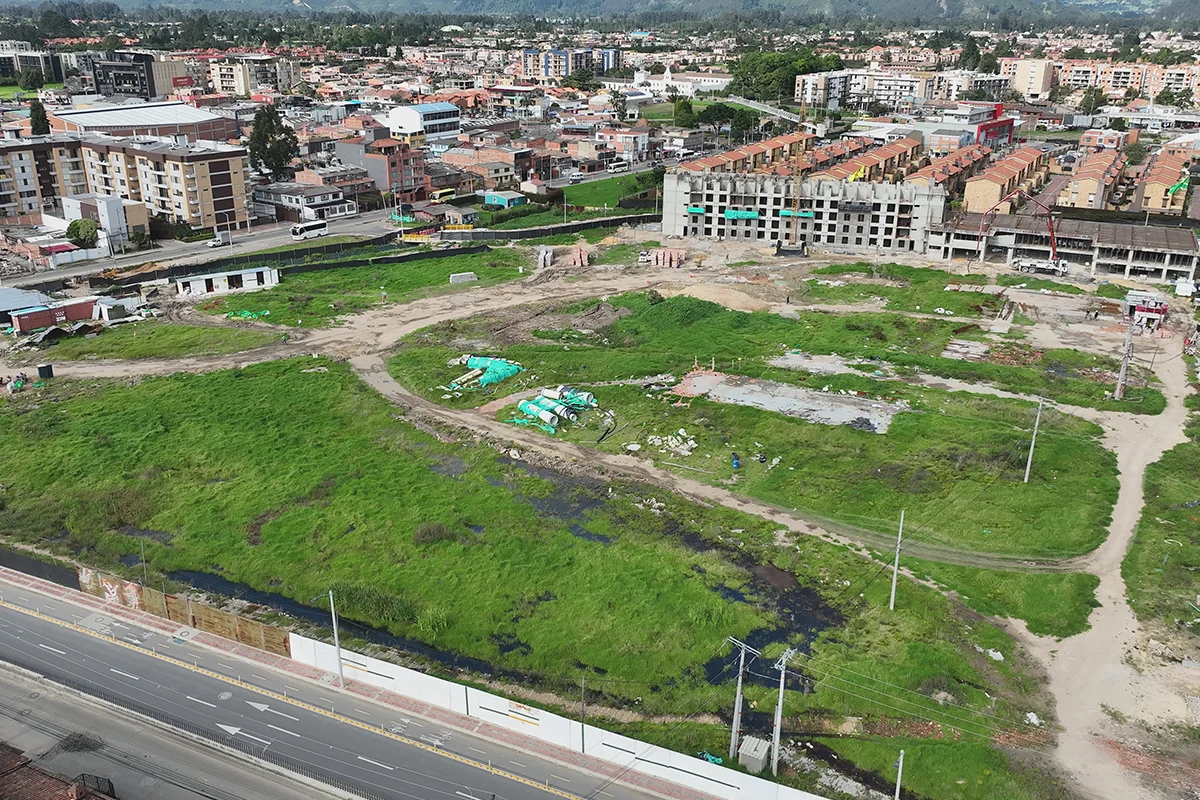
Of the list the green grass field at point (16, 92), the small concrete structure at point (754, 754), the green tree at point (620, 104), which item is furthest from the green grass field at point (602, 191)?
the green grass field at point (16, 92)

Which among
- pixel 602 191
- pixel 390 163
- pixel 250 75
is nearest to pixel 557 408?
pixel 390 163

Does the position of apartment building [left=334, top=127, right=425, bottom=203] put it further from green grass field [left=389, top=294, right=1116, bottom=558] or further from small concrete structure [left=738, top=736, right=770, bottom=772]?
small concrete structure [left=738, top=736, right=770, bottom=772]

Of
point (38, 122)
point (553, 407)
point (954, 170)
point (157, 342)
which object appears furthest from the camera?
point (38, 122)

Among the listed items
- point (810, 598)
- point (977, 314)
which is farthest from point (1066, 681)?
point (977, 314)

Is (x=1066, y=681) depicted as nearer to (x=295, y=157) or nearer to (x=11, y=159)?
(x=11, y=159)

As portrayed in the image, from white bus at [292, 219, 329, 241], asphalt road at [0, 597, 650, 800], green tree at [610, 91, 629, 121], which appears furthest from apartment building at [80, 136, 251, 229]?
green tree at [610, 91, 629, 121]

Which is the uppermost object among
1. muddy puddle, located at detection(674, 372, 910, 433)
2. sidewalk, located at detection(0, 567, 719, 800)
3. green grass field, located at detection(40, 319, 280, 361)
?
muddy puddle, located at detection(674, 372, 910, 433)

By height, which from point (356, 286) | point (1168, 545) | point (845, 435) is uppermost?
point (356, 286)

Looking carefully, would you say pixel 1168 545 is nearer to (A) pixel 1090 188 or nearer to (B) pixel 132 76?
(A) pixel 1090 188
